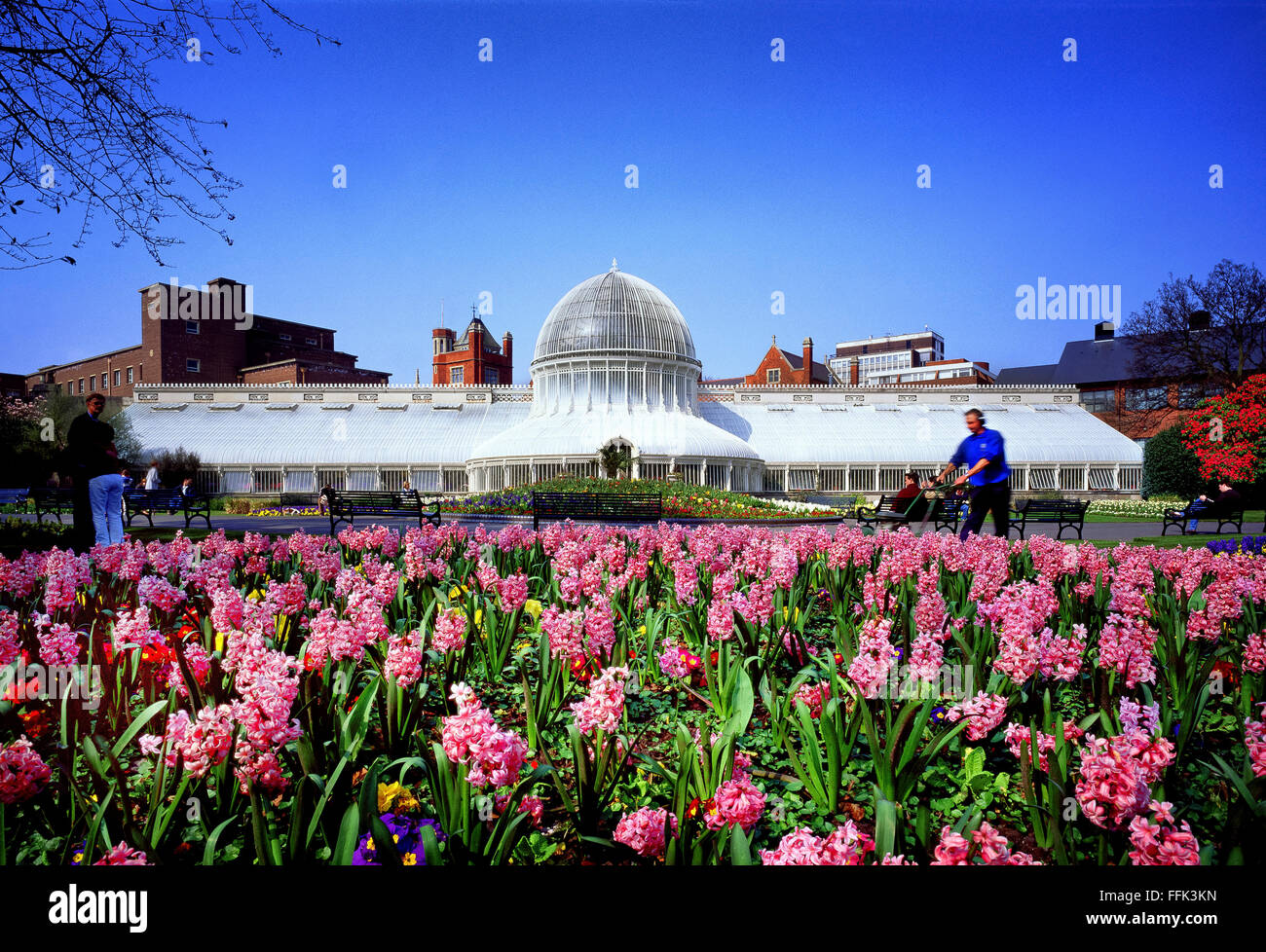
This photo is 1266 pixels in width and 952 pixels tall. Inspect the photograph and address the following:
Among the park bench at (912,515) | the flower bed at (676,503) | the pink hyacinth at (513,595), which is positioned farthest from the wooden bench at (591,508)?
the pink hyacinth at (513,595)

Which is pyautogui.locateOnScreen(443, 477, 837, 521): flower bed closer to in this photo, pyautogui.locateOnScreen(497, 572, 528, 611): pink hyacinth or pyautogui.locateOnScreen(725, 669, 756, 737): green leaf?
pyautogui.locateOnScreen(497, 572, 528, 611): pink hyacinth

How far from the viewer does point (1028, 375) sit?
224ft

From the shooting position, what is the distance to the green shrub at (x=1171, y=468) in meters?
32.5

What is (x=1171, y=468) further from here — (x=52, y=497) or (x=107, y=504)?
(x=52, y=497)

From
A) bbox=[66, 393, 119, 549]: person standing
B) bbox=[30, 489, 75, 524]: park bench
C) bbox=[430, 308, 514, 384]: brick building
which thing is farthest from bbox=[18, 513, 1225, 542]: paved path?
bbox=[430, 308, 514, 384]: brick building

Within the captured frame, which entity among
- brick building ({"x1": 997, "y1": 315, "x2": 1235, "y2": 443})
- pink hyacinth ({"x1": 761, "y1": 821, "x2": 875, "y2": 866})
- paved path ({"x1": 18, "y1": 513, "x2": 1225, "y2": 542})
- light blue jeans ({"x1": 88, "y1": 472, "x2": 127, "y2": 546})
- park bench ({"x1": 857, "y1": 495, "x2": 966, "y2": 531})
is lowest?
paved path ({"x1": 18, "y1": 513, "x2": 1225, "y2": 542})

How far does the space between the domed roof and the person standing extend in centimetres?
3222

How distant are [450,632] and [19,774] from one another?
1.80m

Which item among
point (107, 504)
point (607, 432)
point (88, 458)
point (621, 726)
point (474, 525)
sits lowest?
point (621, 726)


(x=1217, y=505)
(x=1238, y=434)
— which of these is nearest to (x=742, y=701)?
(x=1217, y=505)

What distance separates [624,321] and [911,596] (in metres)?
37.0

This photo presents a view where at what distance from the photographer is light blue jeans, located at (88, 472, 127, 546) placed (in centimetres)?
984

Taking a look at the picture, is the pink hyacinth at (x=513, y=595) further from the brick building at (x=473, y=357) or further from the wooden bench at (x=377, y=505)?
the brick building at (x=473, y=357)
